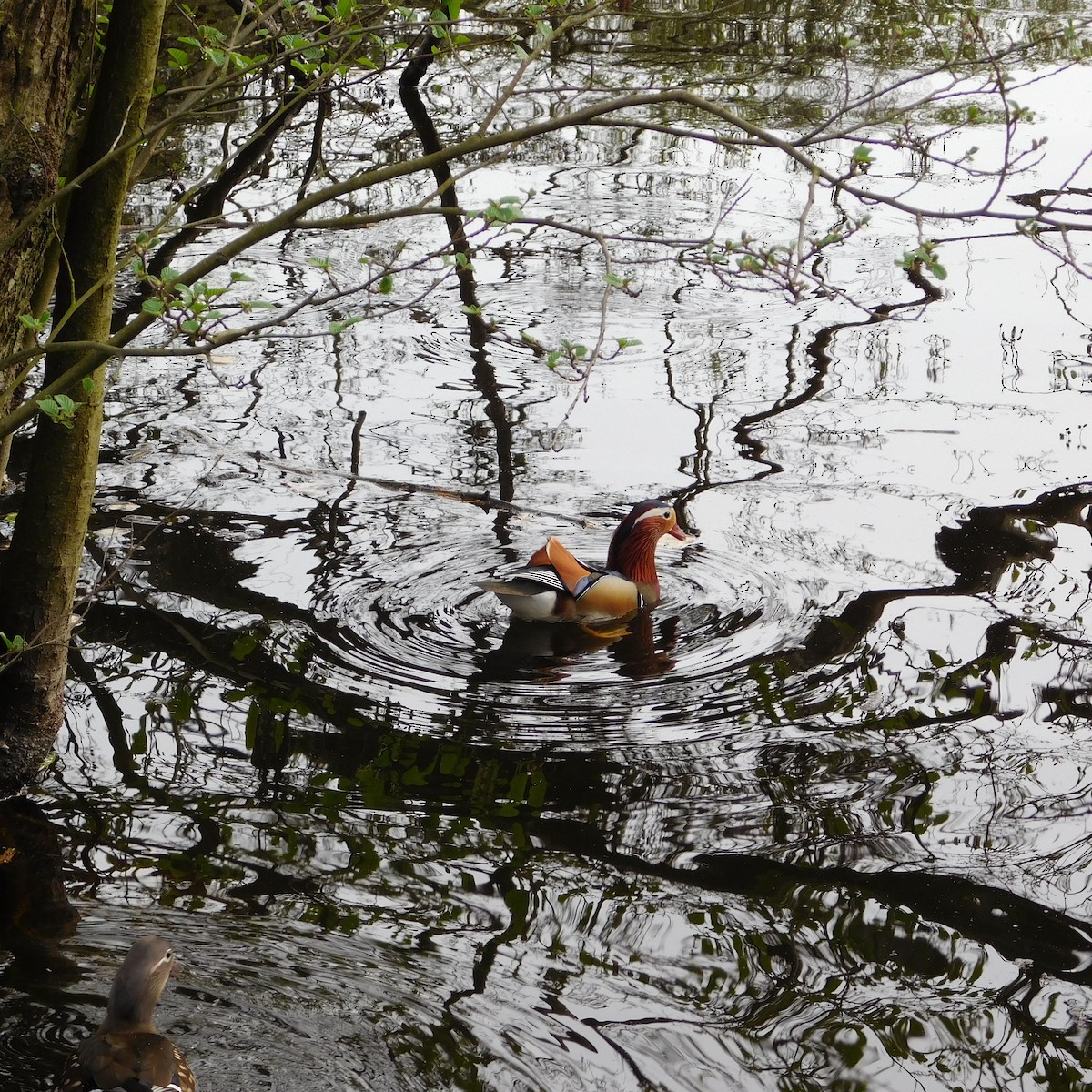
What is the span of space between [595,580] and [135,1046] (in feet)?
11.8

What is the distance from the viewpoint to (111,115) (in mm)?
4770

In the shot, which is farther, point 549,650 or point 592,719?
point 549,650

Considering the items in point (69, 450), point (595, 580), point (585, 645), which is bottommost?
point (585, 645)

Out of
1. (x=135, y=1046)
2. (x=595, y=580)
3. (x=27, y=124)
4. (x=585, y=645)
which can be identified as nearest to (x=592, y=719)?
(x=585, y=645)

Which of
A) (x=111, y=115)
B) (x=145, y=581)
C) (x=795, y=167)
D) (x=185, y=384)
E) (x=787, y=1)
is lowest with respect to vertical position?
(x=145, y=581)

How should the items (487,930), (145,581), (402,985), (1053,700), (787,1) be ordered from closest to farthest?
(402,985), (487,930), (1053,700), (145,581), (787,1)

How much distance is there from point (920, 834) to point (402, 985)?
79.3 inches

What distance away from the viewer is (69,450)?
4.96 m

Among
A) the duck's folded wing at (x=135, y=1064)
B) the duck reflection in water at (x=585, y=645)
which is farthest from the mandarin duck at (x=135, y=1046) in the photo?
the duck reflection in water at (x=585, y=645)

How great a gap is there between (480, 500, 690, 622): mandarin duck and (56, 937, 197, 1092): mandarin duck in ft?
10.3

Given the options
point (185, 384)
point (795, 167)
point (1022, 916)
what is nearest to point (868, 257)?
point (795, 167)

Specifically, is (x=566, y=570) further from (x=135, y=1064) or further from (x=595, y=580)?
(x=135, y=1064)

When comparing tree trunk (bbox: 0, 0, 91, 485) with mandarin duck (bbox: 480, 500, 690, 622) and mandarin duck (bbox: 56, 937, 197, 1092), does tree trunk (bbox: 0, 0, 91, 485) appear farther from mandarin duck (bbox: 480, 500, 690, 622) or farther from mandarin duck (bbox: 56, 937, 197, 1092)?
mandarin duck (bbox: 480, 500, 690, 622)

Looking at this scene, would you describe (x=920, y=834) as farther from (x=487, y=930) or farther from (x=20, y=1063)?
(x=20, y=1063)
